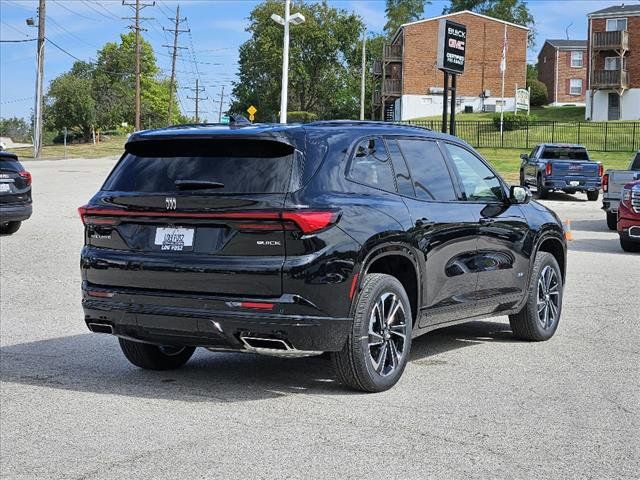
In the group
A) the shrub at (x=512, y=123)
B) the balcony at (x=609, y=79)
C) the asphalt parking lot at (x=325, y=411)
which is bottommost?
the asphalt parking lot at (x=325, y=411)

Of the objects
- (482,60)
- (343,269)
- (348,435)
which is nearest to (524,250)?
(343,269)

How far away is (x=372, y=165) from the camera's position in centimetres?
707

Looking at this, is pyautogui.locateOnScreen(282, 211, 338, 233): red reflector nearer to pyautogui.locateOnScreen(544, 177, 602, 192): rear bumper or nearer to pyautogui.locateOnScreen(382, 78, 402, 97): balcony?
pyautogui.locateOnScreen(544, 177, 602, 192): rear bumper

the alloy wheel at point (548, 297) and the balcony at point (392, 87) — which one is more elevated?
the balcony at point (392, 87)

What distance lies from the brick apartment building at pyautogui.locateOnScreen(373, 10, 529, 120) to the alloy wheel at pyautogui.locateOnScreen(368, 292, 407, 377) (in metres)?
79.1

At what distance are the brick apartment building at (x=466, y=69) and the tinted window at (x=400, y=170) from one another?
7850 cm

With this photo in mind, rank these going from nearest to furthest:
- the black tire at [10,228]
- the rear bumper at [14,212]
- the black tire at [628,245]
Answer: the black tire at [628,245], the rear bumper at [14,212], the black tire at [10,228]

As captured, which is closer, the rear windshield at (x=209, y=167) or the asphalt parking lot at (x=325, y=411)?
the asphalt parking lot at (x=325, y=411)

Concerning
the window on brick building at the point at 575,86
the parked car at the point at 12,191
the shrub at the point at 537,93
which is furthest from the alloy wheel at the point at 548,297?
the window on brick building at the point at 575,86

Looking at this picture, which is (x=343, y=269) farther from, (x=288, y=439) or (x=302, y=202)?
(x=288, y=439)

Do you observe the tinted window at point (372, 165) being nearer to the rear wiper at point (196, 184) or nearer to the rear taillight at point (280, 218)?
the rear taillight at point (280, 218)

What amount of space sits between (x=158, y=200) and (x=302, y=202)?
40.3 inches

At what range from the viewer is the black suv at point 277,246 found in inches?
247

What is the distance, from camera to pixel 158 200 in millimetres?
6652
